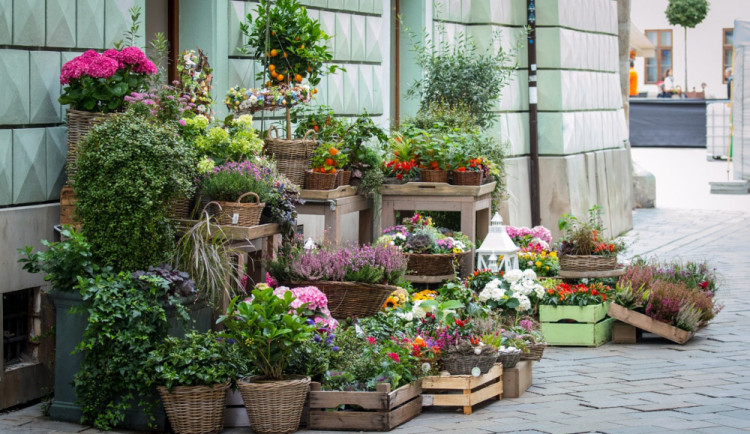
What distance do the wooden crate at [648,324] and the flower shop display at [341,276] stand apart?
6.96ft

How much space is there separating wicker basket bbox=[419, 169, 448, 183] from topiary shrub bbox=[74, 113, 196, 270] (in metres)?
3.09

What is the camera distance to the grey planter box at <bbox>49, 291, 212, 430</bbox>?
6414mm

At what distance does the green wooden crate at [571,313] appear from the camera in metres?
8.95

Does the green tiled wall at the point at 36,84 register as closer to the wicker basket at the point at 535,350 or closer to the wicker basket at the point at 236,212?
the wicker basket at the point at 236,212

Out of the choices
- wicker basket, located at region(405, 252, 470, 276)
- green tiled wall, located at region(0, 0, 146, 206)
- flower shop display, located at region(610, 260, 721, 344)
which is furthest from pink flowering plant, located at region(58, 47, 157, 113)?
flower shop display, located at region(610, 260, 721, 344)

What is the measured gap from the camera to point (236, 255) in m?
7.66

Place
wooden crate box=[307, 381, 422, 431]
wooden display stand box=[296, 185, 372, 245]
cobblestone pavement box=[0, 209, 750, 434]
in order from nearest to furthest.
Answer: wooden crate box=[307, 381, 422, 431], cobblestone pavement box=[0, 209, 750, 434], wooden display stand box=[296, 185, 372, 245]

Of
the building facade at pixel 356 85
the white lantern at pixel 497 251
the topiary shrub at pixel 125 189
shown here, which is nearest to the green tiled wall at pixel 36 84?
the building facade at pixel 356 85

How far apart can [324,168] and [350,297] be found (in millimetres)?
1253

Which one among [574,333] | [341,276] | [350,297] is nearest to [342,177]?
[341,276]

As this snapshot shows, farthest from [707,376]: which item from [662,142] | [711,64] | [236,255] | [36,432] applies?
[711,64]

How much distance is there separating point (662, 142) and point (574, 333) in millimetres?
28397

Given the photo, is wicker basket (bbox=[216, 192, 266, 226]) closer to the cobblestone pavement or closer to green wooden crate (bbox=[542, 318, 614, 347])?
the cobblestone pavement

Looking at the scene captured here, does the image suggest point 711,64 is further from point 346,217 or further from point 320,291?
point 320,291
